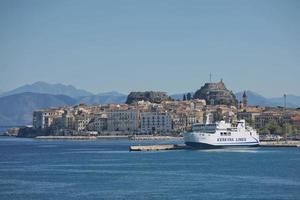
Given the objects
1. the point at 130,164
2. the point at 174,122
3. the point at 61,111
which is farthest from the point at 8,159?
the point at 61,111

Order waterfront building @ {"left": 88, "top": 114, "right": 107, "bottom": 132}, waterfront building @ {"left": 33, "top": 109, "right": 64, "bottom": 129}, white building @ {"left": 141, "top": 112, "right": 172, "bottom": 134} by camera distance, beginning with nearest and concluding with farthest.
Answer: white building @ {"left": 141, "top": 112, "right": 172, "bottom": 134}
waterfront building @ {"left": 88, "top": 114, "right": 107, "bottom": 132}
waterfront building @ {"left": 33, "top": 109, "right": 64, "bottom": 129}

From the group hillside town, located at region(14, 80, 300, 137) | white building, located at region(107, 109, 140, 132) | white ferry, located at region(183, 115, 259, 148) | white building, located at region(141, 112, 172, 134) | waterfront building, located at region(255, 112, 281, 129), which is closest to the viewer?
white ferry, located at region(183, 115, 259, 148)

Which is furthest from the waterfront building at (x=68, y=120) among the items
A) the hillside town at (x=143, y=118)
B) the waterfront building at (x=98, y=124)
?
the waterfront building at (x=98, y=124)

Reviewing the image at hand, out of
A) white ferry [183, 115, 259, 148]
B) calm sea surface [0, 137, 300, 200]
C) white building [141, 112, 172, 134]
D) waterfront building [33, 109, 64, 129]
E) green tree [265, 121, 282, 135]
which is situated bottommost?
calm sea surface [0, 137, 300, 200]

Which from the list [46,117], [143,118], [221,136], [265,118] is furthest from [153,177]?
[46,117]

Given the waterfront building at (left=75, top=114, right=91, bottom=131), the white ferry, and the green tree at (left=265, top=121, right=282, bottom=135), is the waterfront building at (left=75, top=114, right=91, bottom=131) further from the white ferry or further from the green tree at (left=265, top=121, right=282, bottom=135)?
the white ferry

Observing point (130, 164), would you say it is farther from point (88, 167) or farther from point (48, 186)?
point (48, 186)

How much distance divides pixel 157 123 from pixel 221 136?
2608 inches

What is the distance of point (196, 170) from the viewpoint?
5688 centimetres

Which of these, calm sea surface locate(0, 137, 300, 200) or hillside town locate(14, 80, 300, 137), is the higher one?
hillside town locate(14, 80, 300, 137)

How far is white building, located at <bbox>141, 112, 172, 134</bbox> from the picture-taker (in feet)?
493

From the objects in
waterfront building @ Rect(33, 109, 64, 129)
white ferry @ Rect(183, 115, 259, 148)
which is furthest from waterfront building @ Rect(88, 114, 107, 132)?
white ferry @ Rect(183, 115, 259, 148)

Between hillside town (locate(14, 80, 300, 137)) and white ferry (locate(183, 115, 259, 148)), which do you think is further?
hillside town (locate(14, 80, 300, 137))

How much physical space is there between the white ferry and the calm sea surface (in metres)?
9.64
